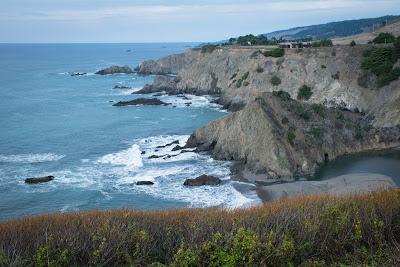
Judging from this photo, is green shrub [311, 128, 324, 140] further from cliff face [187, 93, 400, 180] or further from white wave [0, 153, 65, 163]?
white wave [0, 153, 65, 163]

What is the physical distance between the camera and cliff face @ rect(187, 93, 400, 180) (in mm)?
39375

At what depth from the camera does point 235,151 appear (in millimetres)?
43000

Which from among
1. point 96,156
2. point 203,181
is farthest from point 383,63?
point 96,156

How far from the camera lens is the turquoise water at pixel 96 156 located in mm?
34500

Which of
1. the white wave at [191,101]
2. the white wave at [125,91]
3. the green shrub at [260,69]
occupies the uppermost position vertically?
the green shrub at [260,69]

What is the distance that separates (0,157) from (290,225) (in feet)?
122

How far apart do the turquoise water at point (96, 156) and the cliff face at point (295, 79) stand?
20.5ft

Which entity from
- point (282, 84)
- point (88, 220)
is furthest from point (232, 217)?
point (282, 84)

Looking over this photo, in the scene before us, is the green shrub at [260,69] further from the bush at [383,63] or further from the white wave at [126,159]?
the white wave at [126,159]

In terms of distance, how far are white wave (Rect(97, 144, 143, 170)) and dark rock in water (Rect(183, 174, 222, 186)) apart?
721 cm

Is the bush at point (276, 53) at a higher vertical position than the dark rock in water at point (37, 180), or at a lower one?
higher

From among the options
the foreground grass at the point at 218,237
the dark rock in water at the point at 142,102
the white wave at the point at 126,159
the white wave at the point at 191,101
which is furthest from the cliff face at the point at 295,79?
the foreground grass at the point at 218,237

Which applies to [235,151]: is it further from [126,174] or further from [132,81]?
[132,81]

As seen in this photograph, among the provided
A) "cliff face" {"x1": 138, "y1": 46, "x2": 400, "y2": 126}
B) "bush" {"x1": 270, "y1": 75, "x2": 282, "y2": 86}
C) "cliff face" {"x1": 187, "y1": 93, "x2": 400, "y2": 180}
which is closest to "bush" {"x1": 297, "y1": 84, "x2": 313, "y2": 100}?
"cliff face" {"x1": 138, "y1": 46, "x2": 400, "y2": 126}
